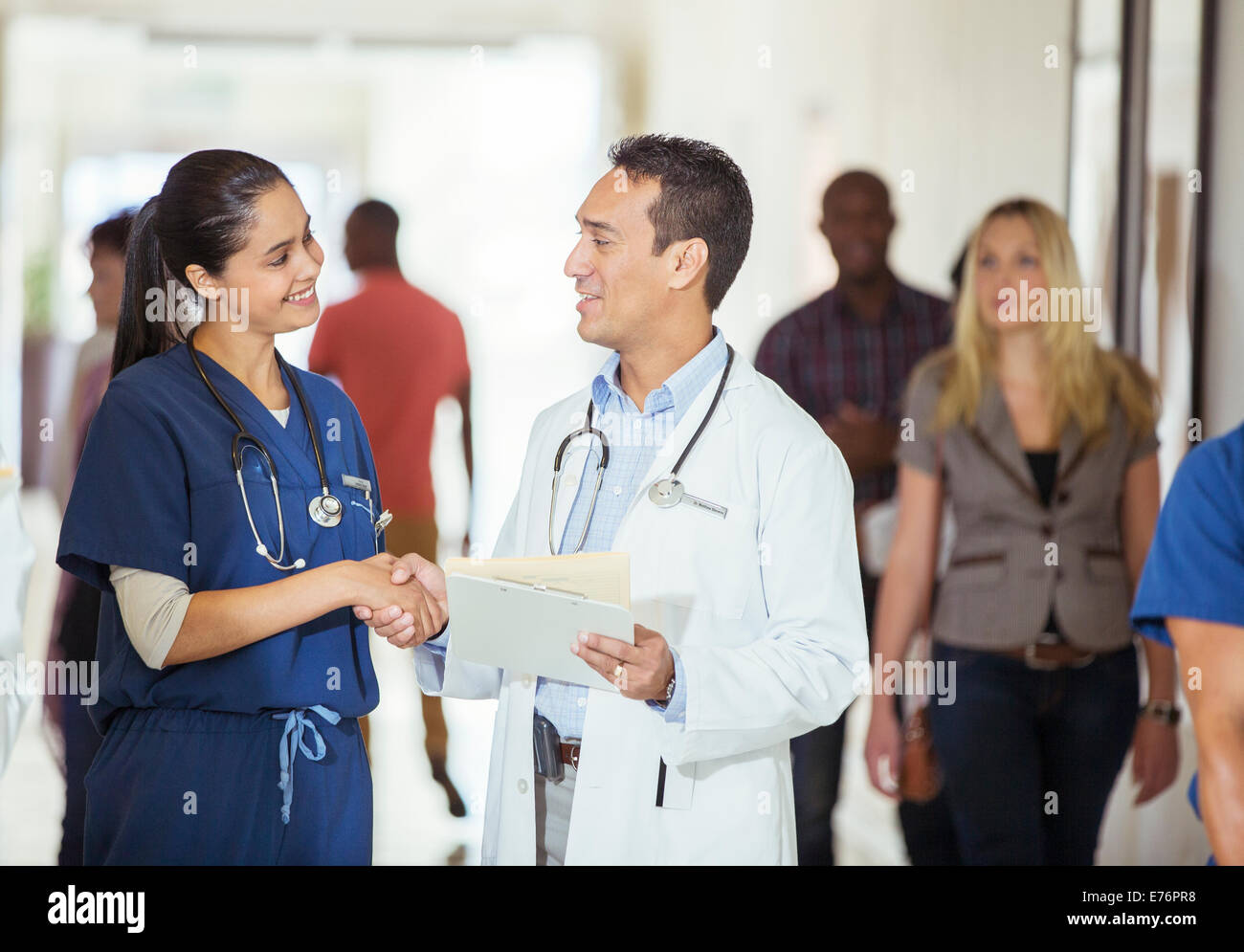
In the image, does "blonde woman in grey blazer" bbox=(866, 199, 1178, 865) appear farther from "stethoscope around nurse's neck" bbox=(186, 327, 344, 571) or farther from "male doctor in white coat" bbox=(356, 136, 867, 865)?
"stethoscope around nurse's neck" bbox=(186, 327, 344, 571)

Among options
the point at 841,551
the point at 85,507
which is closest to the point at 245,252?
the point at 85,507

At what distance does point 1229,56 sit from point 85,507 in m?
2.93

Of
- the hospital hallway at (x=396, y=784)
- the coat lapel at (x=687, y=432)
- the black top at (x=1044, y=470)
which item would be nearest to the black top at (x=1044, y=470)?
the black top at (x=1044, y=470)

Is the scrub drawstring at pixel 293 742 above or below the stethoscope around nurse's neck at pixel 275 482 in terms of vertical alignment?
below

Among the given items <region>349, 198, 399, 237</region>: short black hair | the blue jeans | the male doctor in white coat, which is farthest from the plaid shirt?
the male doctor in white coat

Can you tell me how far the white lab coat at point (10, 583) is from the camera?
6.09ft

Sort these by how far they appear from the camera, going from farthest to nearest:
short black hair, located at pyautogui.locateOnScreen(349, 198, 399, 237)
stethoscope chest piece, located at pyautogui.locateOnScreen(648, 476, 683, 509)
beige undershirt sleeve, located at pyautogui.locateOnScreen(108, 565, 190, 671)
Result: short black hair, located at pyautogui.locateOnScreen(349, 198, 399, 237), stethoscope chest piece, located at pyautogui.locateOnScreen(648, 476, 683, 509), beige undershirt sleeve, located at pyautogui.locateOnScreen(108, 565, 190, 671)

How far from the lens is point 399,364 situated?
311cm

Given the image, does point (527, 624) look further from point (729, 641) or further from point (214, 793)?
point (214, 793)

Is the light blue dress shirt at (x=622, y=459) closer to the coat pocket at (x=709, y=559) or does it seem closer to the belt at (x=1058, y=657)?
the coat pocket at (x=709, y=559)

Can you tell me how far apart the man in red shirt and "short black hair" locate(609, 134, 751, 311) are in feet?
4.47

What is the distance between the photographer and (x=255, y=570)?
1.71 m

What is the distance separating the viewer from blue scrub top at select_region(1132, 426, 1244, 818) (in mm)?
1499
